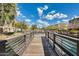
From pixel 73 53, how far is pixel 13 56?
109 cm

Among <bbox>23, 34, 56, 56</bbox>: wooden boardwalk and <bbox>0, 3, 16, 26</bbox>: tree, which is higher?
<bbox>0, 3, 16, 26</bbox>: tree

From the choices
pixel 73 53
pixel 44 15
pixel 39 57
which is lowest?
pixel 39 57

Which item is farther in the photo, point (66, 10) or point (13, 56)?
point (66, 10)

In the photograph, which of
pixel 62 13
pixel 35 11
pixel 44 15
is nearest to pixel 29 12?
pixel 35 11

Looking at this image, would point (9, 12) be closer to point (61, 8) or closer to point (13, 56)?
point (61, 8)

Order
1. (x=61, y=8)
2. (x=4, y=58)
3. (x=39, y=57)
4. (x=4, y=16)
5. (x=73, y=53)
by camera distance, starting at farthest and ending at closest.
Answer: (x=4, y=16), (x=61, y=8), (x=39, y=57), (x=4, y=58), (x=73, y=53)

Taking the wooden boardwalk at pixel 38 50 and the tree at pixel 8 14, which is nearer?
the wooden boardwalk at pixel 38 50

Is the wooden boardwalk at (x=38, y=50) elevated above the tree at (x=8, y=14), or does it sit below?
below

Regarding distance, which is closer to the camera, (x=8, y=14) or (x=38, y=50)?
(x=38, y=50)

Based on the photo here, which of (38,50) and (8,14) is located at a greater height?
(8,14)

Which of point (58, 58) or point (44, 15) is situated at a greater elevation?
point (44, 15)

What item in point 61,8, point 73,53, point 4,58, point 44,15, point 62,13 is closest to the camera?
point 73,53

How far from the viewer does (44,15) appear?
551cm

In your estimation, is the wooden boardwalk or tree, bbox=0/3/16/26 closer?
the wooden boardwalk
